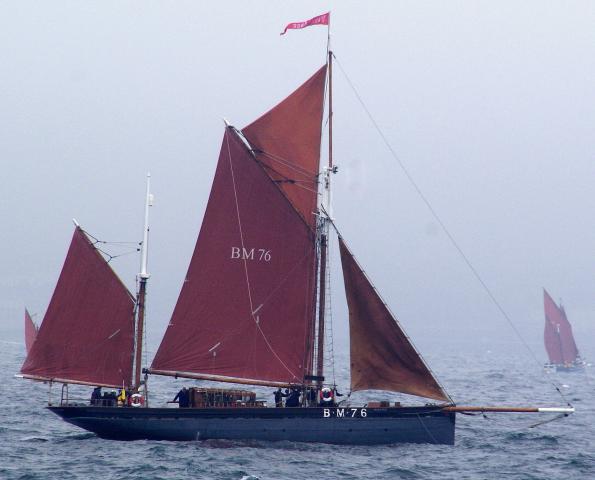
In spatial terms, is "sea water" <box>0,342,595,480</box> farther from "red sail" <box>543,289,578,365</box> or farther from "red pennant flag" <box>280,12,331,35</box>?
"red sail" <box>543,289,578,365</box>

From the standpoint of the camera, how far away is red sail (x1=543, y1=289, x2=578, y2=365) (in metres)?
132

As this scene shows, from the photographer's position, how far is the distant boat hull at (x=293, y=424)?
124 feet

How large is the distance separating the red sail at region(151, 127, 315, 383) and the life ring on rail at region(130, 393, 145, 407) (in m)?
1.34

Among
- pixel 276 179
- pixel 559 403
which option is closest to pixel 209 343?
pixel 276 179

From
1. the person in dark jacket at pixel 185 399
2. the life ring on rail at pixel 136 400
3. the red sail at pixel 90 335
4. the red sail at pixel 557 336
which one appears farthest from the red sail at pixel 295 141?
the red sail at pixel 557 336

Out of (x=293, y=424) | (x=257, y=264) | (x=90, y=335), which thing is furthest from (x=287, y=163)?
(x=90, y=335)

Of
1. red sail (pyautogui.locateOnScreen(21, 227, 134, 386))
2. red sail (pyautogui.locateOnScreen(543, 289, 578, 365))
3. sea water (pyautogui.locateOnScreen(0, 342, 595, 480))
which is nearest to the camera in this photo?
sea water (pyautogui.locateOnScreen(0, 342, 595, 480))

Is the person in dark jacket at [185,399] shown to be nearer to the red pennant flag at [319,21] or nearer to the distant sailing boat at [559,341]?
the red pennant flag at [319,21]

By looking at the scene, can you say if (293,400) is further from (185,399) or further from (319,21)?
(319,21)

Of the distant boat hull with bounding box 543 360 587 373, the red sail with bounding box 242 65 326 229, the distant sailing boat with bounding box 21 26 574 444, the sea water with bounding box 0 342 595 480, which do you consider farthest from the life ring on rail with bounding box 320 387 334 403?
the distant boat hull with bounding box 543 360 587 373

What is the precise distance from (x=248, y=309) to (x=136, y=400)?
20.0ft

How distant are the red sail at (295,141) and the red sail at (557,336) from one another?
97.6 meters

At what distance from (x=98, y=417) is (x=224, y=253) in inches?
346

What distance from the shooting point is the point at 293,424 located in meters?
37.7
